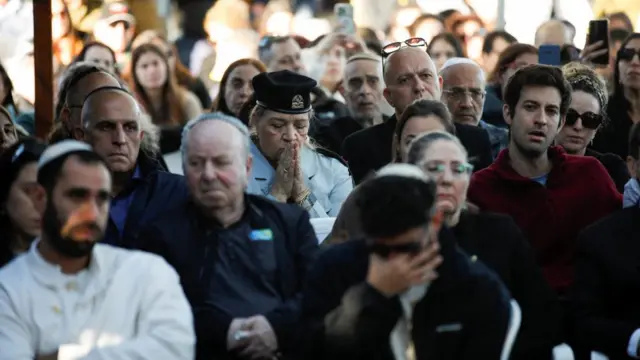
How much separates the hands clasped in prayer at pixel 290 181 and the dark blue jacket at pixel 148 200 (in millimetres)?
865

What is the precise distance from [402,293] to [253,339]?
1159 mm

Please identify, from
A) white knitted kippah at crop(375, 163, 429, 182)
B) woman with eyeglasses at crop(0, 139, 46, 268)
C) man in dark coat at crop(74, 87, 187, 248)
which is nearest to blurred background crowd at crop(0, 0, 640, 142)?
man in dark coat at crop(74, 87, 187, 248)

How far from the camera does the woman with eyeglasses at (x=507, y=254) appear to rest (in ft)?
Result: 20.5

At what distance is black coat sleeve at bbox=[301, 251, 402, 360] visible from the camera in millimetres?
5090

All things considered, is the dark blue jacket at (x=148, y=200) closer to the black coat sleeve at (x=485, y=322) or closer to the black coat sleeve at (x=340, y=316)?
the black coat sleeve at (x=340, y=316)

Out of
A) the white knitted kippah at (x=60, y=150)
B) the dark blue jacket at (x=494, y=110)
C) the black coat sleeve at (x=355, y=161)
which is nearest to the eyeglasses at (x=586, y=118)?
the black coat sleeve at (x=355, y=161)

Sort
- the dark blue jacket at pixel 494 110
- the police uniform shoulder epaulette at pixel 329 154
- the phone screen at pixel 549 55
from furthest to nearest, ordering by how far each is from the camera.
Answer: the dark blue jacket at pixel 494 110
the phone screen at pixel 549 55
the police uniform shoulder epaulette at pixel 329 154

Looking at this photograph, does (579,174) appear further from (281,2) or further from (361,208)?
(281,2)

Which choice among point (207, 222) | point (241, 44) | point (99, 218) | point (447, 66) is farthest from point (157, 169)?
point (241, 44)

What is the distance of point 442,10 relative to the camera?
1958 cm

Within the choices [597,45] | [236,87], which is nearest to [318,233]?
[236,87]

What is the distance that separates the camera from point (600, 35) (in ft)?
35.5

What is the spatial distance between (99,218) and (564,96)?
2841 mm

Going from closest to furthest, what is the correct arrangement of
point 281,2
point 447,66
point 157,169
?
point 157,169
point 447,66
point 281,2
